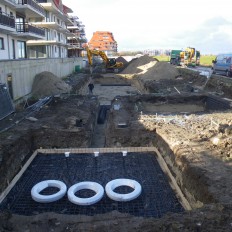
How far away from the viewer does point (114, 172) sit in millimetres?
10852

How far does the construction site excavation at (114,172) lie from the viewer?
6453mm

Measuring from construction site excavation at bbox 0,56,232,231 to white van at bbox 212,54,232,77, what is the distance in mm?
11863

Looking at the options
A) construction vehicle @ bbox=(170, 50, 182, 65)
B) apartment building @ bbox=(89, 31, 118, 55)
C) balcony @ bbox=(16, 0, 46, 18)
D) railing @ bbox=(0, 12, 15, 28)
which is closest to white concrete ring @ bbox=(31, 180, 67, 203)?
railing @ bbox=(0, 12, 15, 28)

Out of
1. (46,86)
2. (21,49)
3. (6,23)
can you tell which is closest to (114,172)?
(46,86)

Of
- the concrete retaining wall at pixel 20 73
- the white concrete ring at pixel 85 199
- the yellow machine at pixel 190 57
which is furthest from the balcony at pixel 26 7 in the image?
the yellow machine at pixel 190 57

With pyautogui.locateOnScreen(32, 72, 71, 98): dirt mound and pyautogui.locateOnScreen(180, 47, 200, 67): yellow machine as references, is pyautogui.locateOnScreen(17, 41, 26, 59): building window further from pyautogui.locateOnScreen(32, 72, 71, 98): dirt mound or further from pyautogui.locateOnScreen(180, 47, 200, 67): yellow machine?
pyautogui.locateOnScreen(180, 47, 200, 67): yellow machine

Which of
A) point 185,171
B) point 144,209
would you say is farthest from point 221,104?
point 144,209

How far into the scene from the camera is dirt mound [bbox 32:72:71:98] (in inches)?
927

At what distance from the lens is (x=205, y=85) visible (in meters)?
28.3

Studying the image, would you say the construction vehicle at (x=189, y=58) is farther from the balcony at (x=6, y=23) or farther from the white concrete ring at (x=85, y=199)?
the white concrete ring at (x=85, y=199)

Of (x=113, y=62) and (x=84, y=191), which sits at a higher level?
(x=113, y=62)

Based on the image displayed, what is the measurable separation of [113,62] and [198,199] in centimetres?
3877

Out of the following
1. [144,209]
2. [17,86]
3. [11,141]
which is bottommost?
[144,209]

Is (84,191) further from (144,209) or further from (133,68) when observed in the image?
(133,68)
